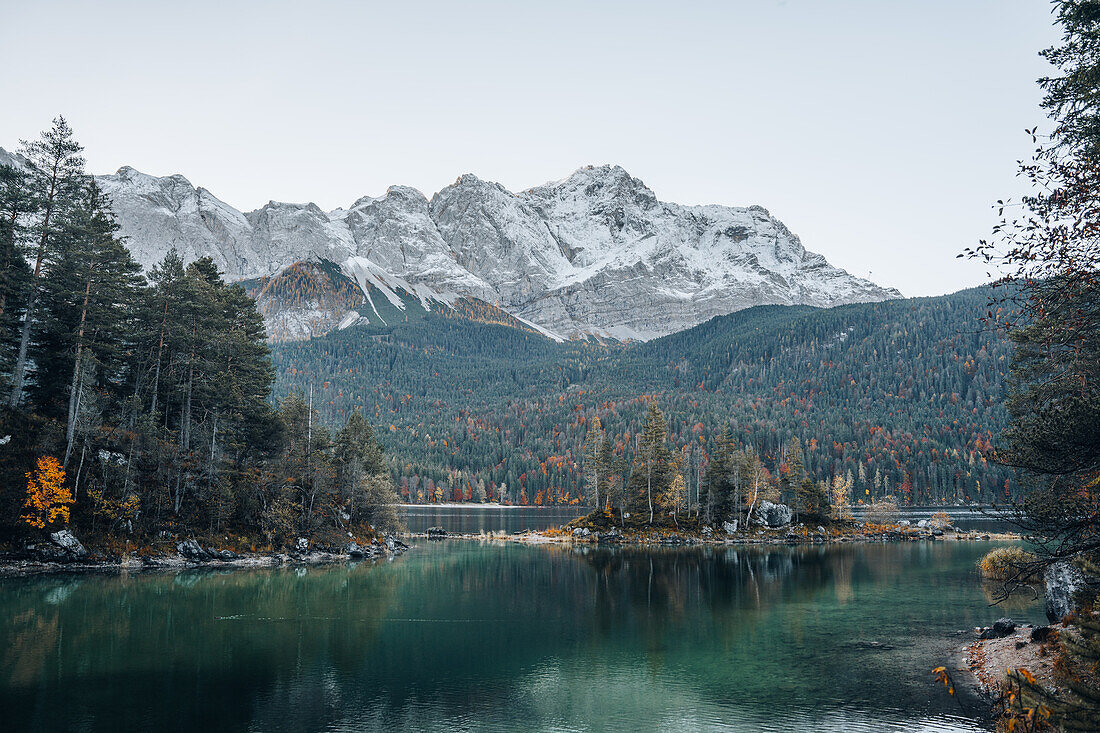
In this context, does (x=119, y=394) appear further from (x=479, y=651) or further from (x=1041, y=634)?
(x=1041, y=634)

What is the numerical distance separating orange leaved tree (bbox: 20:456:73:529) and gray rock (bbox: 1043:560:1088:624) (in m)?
62.0

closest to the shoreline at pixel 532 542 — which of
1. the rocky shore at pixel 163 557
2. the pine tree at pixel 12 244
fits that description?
the rocky shore at pixel 163 557

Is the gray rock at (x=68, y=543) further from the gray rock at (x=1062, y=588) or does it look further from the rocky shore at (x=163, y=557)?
the gray rock at (x=1062, y=588)

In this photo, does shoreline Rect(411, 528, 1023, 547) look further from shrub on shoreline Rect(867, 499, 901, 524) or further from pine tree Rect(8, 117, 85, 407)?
pine tree Rect(8, 117, 85, 407)

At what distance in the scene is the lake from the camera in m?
23.1

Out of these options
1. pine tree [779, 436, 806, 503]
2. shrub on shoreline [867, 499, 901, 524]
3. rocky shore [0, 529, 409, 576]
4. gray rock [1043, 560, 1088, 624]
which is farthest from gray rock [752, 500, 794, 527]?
gray rock [1043, 560, 1088, 624]

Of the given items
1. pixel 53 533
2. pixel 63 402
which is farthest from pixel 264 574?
pixel 63 402

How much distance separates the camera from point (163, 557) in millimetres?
56000

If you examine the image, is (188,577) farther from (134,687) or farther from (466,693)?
(466,693)

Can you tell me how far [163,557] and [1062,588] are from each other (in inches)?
2453

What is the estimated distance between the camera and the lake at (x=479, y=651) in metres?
23.1

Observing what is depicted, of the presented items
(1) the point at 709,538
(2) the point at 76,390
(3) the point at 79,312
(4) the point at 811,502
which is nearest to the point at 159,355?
(3) the point at 79,312

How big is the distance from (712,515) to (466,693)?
79316 millimetres

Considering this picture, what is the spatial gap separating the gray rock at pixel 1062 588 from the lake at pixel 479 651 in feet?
17.4
